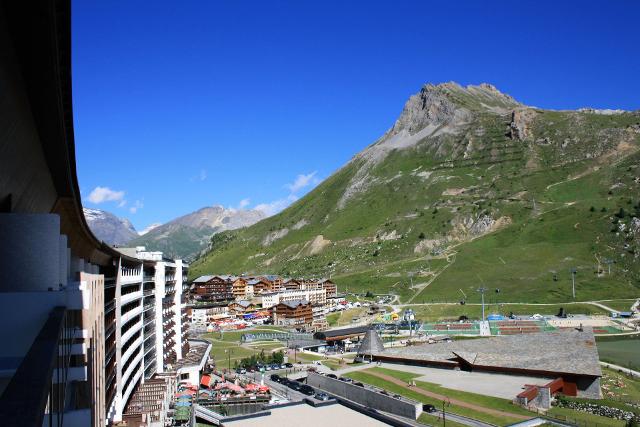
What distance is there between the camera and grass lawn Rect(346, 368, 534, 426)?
2087 inches

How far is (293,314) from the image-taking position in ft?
449

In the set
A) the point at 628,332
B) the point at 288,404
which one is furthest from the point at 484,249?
the point at 288,404

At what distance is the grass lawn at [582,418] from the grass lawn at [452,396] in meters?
3.69

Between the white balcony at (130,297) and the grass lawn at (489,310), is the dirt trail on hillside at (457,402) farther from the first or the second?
the grass lawn at (489,310)

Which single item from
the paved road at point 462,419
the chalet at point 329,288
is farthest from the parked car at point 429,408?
the chalet at point 329,288

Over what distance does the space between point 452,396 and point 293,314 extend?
259 feet

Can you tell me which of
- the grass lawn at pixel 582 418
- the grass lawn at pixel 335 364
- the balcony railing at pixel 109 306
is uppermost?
the balcony railing at pixel 109 306

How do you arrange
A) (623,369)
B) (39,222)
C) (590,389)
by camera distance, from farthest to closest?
(623,369)
(590,389)
(39,222)

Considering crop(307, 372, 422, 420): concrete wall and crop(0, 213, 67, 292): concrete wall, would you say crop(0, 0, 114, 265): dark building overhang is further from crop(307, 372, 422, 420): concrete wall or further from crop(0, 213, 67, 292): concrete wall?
crop(307, 372, 422, 420): concrete wall

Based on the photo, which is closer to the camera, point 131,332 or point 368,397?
point 131,332

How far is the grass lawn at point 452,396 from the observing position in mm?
53000

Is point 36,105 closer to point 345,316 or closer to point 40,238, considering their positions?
point 40,238

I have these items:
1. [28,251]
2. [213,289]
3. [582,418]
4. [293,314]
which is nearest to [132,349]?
[28,251]

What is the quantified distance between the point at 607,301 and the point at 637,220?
48.8m
